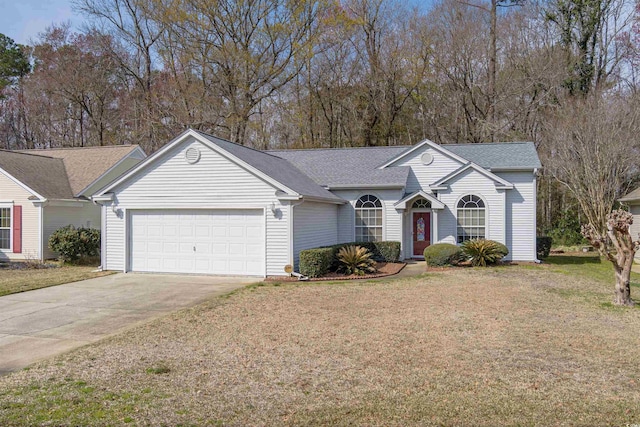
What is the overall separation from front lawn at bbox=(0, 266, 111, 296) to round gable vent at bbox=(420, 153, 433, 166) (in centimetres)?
1363

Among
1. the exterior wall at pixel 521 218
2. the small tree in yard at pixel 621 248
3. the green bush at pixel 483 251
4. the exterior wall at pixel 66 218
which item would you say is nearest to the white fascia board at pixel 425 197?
the green bush at pixel 483 251

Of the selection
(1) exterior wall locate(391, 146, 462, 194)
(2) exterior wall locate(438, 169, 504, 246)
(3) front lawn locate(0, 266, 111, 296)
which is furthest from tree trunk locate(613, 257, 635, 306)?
(3) front lawn locate(0, 266, 111, 296)

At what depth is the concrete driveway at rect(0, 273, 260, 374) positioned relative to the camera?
8.26 metres

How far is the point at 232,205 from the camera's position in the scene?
16188mm

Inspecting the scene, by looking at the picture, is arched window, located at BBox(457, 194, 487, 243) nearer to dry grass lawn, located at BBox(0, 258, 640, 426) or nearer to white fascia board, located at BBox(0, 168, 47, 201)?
dry grass lawn, located at BBox(0, 258, 640, 426)

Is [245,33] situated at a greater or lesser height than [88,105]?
greater

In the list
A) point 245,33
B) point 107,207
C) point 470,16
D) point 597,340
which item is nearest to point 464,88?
point 470,16

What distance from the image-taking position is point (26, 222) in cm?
2084

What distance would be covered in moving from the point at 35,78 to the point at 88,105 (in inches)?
162

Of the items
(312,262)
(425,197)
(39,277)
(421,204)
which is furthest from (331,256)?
(39,277)

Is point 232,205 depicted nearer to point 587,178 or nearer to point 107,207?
point 107,207

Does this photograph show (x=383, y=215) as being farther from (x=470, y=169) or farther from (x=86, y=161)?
(x=86, y=161)

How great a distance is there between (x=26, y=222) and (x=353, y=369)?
750 inches

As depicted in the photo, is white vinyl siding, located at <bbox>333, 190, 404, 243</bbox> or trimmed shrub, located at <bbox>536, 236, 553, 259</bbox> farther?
trimmed shrub, located at <bbox>536, 236, 553, 259</bbox>
